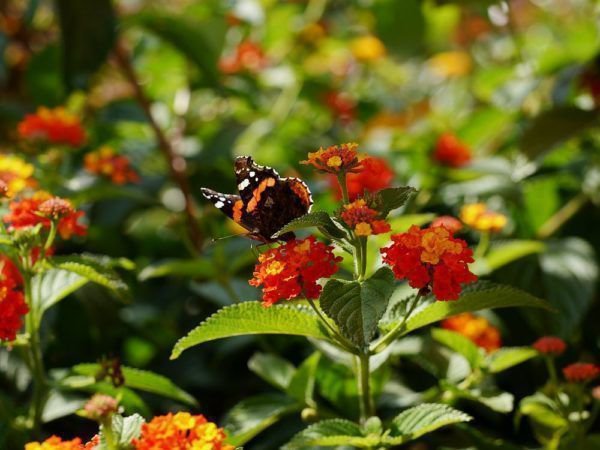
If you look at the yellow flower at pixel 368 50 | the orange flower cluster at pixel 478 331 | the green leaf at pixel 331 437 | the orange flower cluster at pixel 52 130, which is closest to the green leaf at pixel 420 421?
the green leaf at pixel 331 437

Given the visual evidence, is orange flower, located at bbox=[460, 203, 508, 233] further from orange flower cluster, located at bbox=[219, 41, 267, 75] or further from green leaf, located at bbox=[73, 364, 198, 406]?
orange flower cluster, located at bbox=[219, 41, 267, 75]

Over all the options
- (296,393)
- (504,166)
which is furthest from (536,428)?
(504,166)

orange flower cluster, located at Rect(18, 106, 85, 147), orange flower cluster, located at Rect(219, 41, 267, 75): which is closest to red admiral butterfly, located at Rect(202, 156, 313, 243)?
orange flower cluster, located at Rect(18, 106, 85, 147)

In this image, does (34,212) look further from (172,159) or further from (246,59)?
(246,59)

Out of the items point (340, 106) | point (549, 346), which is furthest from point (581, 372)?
point (340, 106)

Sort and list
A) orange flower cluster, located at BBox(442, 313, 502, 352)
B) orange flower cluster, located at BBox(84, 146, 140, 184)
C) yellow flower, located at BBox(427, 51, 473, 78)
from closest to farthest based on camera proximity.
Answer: orange flower cluster, located at BBox(442, 313, 502, 352)
orange flower cluster, located at BBox(84, 146, 140, 184)
yellow flower, located at BBox(427, 51, 473, 78)
